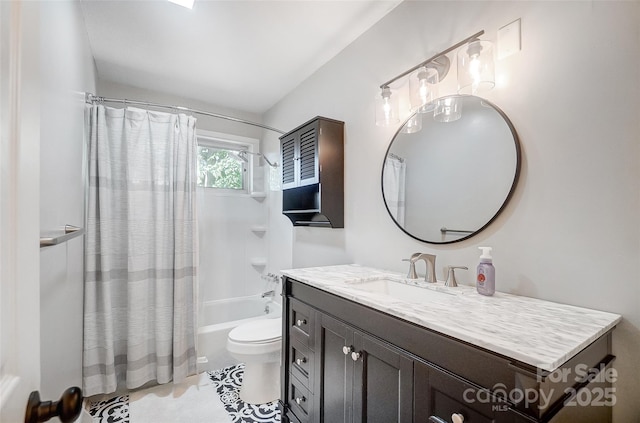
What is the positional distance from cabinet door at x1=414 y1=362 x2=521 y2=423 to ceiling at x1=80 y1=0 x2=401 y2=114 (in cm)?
187

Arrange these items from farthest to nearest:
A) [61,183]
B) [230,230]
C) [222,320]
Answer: [230,230] < [222,320] < [61,183]

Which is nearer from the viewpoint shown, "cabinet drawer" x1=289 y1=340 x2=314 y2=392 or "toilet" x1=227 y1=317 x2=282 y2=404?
"cabinet drawer" x1=289 y1=340 x2=314 y2=392

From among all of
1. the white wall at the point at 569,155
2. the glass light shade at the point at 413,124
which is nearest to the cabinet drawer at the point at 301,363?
the white wall at the point at 569,155

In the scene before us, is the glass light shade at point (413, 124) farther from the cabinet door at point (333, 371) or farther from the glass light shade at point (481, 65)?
the cabinet door at point (333, 371)

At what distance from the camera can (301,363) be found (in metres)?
1.54

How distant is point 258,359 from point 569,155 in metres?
2.02

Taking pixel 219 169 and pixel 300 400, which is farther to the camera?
pixel 219 169

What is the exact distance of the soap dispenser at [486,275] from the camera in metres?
1.15

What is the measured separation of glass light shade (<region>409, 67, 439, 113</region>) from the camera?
1442 mm

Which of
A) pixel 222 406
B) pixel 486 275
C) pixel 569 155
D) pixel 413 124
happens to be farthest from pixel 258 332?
pixel 569 155

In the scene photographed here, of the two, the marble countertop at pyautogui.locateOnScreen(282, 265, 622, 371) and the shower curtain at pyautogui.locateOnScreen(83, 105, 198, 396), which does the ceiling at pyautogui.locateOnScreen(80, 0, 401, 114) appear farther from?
the marble countertop at pyautogui.locateOnScreen(282, 265, 622, 371)

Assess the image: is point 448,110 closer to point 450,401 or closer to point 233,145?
point 450,401

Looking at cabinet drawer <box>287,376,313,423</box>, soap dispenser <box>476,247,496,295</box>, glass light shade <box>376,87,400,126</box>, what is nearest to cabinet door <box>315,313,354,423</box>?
cabinet drawer <box>287,376,313,423</box>

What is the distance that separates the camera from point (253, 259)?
3221mm
